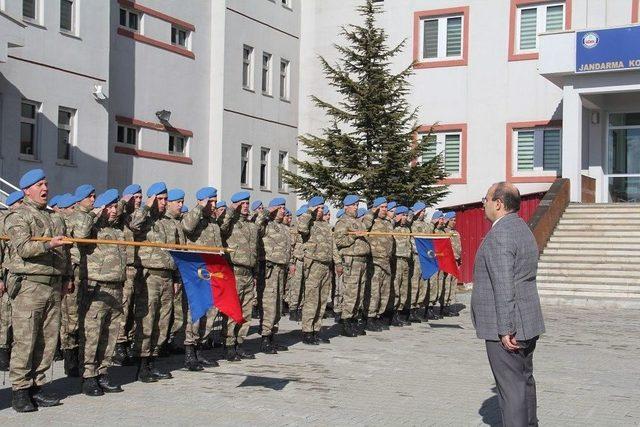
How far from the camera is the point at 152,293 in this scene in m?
10.4

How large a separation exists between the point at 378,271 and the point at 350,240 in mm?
1143

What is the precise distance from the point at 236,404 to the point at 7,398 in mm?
2222

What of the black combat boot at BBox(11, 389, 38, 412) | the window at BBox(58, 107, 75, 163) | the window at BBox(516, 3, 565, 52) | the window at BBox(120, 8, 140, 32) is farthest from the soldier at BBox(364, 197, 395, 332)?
the window at BBox(516, 3, 565, 52)

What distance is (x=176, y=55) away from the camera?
2981cm

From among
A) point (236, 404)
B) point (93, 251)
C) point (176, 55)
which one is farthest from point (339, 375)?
point (176, 55)

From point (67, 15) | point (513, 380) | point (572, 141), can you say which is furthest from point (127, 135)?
point (513, 380)

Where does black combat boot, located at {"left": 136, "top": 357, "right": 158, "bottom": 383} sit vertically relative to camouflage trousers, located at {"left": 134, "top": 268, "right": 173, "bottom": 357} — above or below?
below

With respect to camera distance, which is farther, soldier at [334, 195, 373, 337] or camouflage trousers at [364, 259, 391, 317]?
camouflage trousers at [364, 259, 391, 317]

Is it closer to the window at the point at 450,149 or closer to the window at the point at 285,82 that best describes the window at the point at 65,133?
the window at the point at 285,82

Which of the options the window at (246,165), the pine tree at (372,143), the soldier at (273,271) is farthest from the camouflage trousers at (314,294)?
the window at (246,165)

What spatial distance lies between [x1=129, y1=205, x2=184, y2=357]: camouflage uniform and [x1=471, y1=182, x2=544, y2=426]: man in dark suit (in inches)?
175

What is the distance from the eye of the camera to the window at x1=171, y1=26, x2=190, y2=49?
98.5ft

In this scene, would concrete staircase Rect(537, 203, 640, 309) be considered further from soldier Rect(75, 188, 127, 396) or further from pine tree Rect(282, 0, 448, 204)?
soldier Rect(75, 188, 127, 396)

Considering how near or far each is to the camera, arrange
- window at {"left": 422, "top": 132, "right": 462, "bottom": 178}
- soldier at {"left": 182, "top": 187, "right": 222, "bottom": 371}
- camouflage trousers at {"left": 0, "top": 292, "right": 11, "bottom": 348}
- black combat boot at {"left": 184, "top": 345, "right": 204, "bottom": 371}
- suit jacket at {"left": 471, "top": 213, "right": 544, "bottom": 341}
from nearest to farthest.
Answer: suit jacket at {"left": 471, "top": 213, "right": 544, "bottom": 341} < camouflage trousers at {"left": 0, "top": 292, "right": 11, "bottom": 348} < black combat boot at {"left": 184, "top": 345, "right": 204, "bottom": 371} < soldier at {"left": 182, "top": 187, "right": 222, "bottom": 371} < window at {"left": 422, "top": 132, "right": 462, "bottom": 178}
